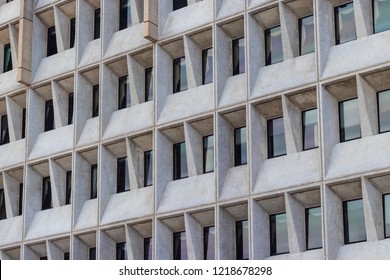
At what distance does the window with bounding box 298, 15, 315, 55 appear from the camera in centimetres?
4316

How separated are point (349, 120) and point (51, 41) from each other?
18.4 metres

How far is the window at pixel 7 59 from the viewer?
55.3m

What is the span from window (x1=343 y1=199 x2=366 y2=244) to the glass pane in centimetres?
696

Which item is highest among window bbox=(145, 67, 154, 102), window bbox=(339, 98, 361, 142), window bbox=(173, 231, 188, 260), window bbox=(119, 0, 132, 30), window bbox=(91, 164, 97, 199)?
window bbox=(119, 0, 132, 30)

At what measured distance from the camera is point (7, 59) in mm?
55688

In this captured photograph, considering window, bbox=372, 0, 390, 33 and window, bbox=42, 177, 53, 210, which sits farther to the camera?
window, bbox=42, 177, 53, 210

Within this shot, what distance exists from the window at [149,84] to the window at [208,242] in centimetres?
694

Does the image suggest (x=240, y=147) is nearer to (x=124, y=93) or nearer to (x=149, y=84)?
(x=149, y=84)

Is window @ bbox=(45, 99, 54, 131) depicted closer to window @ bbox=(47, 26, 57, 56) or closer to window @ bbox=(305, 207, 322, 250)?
window @ bbox=(47, 26, 57, 56)

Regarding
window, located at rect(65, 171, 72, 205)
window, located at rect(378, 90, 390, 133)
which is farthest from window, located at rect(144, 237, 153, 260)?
window, located at rect(378, 90, 390, 133)

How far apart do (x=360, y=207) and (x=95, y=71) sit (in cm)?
1536

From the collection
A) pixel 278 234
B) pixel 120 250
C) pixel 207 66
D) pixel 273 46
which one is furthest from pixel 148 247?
pixel 273 46

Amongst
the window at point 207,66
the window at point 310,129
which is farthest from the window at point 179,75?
the window at point 310,129

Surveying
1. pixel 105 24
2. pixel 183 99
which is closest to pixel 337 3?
pixel 183 99
